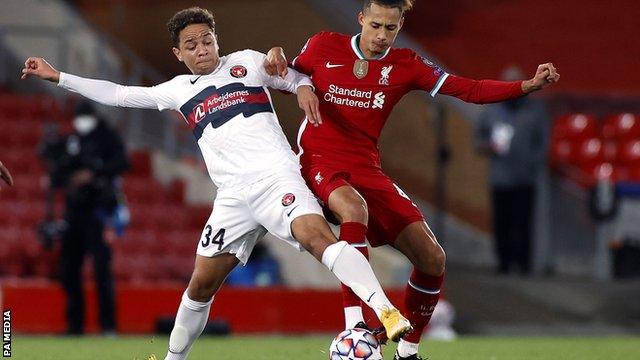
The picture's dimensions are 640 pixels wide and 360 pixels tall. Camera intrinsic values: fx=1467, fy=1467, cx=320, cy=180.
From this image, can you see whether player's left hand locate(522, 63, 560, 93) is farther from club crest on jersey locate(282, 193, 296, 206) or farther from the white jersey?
club crest on jersey locate(282, 193, 296, 206)

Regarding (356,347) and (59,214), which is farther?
(59,214)

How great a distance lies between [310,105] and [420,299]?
133 centimetres

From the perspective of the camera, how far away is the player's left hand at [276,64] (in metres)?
7.55

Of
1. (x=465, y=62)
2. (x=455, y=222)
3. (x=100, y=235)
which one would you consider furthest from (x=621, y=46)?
(x=100, y=235)

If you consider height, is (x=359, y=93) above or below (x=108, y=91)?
above

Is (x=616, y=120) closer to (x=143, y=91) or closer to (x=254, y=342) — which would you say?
(x=254, y=342)

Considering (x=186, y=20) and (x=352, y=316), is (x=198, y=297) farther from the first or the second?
(x=186, y=20)

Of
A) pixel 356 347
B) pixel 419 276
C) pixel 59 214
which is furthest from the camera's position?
pixel 59 214

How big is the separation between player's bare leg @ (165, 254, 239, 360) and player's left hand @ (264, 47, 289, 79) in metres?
0.98

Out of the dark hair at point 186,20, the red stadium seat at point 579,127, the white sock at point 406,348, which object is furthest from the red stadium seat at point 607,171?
the dark hair at point 186,20

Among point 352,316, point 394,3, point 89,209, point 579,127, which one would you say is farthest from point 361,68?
point 579,127

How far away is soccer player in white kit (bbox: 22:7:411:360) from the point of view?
7.30 m

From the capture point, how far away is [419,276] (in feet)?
26.1

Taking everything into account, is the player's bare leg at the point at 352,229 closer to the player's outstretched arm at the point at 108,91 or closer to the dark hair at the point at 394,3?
the dark hair at the point at 394,3
